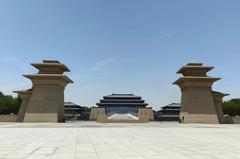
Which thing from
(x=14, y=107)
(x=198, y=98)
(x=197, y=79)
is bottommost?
(x=14, y=107)

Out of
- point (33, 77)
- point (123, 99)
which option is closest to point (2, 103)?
point (33, 77)

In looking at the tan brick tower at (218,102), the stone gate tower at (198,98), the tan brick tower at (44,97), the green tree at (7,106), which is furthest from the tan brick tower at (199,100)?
the green tree at (7,106)

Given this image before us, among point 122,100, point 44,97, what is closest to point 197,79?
point 44,97

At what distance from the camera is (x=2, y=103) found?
7131 cm

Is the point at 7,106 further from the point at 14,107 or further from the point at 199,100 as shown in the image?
the point at 199,100

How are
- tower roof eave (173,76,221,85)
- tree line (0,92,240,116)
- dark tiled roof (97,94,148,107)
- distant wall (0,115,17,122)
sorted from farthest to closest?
dark tiled roof (97,94,148,107) → tree line (0,92,240,116) → distant wall (0,115,17,122) → tower roof eave (173,76,221,85)

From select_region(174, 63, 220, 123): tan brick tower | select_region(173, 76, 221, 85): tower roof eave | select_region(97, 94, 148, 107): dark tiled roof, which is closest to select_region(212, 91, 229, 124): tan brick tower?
select_region(174, 63, 220, 123): tan brick tower

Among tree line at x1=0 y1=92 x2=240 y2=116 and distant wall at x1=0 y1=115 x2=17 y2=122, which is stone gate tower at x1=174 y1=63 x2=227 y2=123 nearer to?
distant wall at x1=0 y1=115 x2=17 y2=122

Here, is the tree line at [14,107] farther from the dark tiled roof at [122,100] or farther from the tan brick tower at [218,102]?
the dark tiled roof at [122,100]

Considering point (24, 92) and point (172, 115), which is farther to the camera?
point (172, 115)
